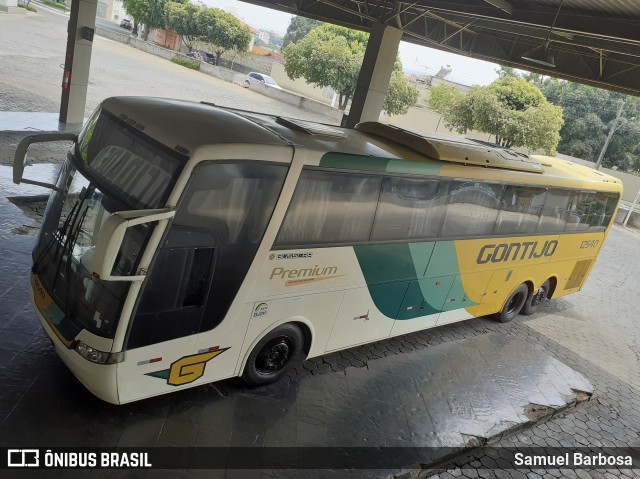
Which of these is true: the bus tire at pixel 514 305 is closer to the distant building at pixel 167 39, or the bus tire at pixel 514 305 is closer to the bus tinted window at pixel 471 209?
the bus tinted window at pixel 471 209

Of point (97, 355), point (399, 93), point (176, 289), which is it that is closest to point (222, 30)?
point (399, 93)

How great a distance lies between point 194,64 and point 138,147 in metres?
41.3

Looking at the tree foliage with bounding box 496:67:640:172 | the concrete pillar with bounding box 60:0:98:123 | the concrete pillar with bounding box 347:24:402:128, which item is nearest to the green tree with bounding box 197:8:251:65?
the tree foliage with bounding box 496:67:640:172

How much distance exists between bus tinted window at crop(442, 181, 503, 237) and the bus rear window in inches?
161

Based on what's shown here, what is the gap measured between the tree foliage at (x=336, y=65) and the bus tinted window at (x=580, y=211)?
2244cm

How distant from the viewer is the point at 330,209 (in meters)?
5.60

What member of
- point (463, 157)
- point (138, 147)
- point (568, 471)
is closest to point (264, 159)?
point (138, 147)

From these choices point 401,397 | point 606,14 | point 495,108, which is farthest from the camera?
point 495,108

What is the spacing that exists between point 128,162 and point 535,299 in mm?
9171

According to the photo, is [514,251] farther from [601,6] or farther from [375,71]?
[375,71]

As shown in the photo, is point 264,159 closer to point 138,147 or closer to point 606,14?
point 138,147

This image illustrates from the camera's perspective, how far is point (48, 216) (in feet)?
17.3

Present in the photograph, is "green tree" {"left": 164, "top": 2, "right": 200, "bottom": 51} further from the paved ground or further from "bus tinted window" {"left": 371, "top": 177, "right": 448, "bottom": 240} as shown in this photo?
"bus tinted window" {"left": 371, "top": 177, "right": 448, "bottom": 240}

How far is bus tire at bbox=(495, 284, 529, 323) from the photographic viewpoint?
990cm
